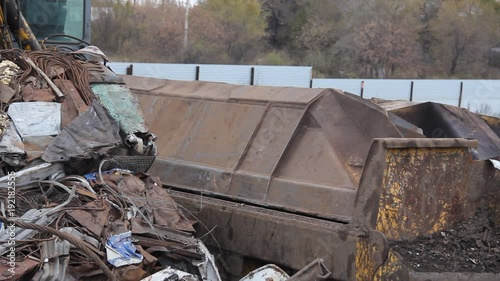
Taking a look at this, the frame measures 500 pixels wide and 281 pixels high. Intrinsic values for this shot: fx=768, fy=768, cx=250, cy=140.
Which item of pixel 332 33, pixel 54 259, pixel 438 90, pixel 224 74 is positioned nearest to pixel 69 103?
pixel 54 259

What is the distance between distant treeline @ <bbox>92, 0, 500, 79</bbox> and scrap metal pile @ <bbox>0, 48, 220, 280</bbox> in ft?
98.8

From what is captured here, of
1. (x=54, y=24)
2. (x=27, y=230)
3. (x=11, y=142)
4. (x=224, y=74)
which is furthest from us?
(x=224, y=74)

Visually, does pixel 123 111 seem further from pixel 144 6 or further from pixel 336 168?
pixel 144 6

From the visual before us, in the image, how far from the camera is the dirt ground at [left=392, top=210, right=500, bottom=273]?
4.61 meters

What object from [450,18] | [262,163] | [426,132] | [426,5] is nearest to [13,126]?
[262,163]

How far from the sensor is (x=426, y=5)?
43.4 m

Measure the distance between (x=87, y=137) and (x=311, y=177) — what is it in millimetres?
1445

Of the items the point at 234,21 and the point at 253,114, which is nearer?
the point at 253,114

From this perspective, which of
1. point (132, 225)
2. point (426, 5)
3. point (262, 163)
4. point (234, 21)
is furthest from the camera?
point (426, 5)

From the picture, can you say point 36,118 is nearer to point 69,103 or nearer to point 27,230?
point 69,103

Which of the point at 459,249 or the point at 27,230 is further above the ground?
the point at 27,230

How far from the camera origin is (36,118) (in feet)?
15.1

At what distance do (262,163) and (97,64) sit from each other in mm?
1357

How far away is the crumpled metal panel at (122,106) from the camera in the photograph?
4914 millimetres
